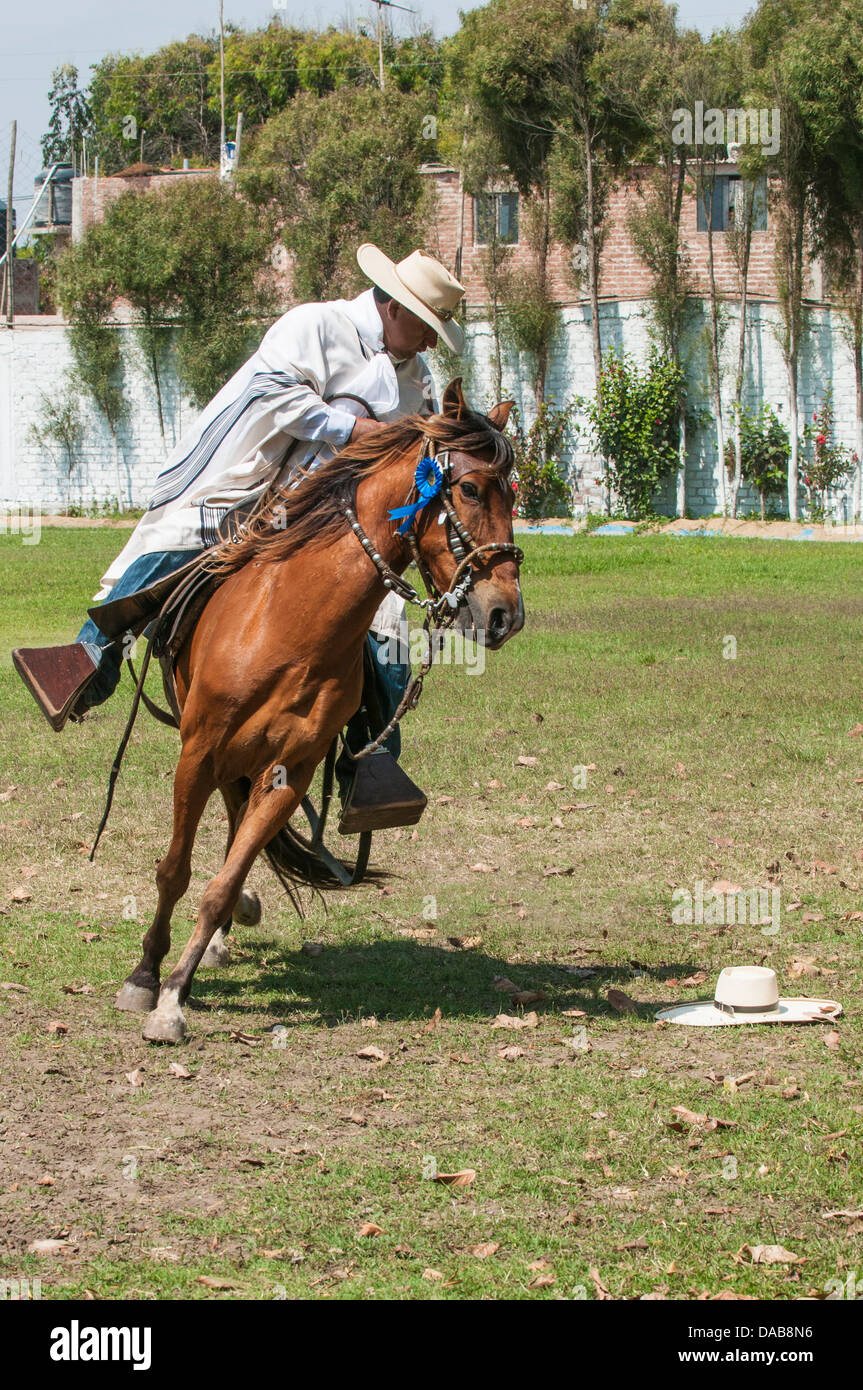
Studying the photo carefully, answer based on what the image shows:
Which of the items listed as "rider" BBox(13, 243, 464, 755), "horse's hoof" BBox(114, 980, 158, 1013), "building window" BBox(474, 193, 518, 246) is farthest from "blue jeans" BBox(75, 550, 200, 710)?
"building window" BBox(474, 193, 518, 246)

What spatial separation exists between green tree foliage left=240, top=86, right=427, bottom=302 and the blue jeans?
107 feet

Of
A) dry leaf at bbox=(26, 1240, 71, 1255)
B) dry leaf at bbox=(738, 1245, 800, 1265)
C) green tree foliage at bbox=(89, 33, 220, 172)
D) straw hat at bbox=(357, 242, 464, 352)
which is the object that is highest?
green tree foliage at bbox=(89, 33, 220, 172)

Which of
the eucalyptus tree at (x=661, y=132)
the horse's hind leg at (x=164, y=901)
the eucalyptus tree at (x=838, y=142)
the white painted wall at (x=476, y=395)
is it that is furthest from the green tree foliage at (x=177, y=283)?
the horse's hind leg at (x=164, y=901)

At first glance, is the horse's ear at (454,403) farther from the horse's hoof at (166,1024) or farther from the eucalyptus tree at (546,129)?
the eucalyptus tree at (546,129)

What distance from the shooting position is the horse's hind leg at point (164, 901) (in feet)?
20.2

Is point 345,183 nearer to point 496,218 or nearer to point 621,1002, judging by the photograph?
point 496,218

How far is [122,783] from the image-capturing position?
1016 centimetres

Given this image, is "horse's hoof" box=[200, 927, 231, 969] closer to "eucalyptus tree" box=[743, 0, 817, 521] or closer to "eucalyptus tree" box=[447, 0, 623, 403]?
"eucalyptus tree" box=[743, 0, 817, 521]

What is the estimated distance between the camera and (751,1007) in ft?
19.8

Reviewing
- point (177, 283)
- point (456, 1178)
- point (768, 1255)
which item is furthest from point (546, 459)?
point (768, 1255)

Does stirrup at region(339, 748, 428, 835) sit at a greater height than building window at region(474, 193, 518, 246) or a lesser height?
lesser

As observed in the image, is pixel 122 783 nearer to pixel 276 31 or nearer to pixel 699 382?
pixel 699 382

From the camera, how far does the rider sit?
6.14 m

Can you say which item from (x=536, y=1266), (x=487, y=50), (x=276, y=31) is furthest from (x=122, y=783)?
(x=276, y=31)
